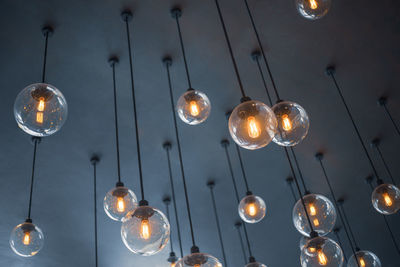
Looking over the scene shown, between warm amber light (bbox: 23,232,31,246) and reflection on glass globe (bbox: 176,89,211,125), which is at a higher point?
reflection on glass globe (bbox: 176,89,211,125)

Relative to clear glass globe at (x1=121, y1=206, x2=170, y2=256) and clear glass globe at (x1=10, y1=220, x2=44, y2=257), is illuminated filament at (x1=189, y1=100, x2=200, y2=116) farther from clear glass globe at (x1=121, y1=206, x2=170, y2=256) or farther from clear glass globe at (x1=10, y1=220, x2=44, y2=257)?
clear glass globe at (x1=10, y1=220, x2=44, y2=257)

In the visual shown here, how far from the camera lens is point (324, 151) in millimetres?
6051

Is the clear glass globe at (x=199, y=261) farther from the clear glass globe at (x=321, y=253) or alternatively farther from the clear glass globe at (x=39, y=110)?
the clear glass globe at (x=39, y=110)

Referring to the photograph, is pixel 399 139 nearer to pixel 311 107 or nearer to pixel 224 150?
pixel 311 107

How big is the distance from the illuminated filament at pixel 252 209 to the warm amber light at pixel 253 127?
2344mm

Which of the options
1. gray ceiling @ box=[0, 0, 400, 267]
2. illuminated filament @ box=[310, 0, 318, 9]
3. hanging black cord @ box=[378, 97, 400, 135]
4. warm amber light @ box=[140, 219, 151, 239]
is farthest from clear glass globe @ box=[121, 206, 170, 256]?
hanging black cord @ box=[378, 97, 400, 135]

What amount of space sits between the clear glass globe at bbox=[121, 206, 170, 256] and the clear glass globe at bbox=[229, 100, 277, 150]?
0.76m

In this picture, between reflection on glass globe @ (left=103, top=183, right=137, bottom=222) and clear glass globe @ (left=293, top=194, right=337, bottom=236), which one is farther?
clear glass globe @ (left=293, top=194, right=337, bottom=236)

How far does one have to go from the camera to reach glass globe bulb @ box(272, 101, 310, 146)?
270 cm

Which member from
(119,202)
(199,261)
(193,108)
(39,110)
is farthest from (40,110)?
(199,261)

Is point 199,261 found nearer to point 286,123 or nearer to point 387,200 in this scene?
point 286,123

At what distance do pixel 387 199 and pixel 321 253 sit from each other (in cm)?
172

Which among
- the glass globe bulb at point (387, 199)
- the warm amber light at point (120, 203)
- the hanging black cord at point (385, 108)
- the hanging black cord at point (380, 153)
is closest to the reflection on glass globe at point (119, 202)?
the warm amber light at point (120, 203)

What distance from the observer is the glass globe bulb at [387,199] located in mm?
4262
